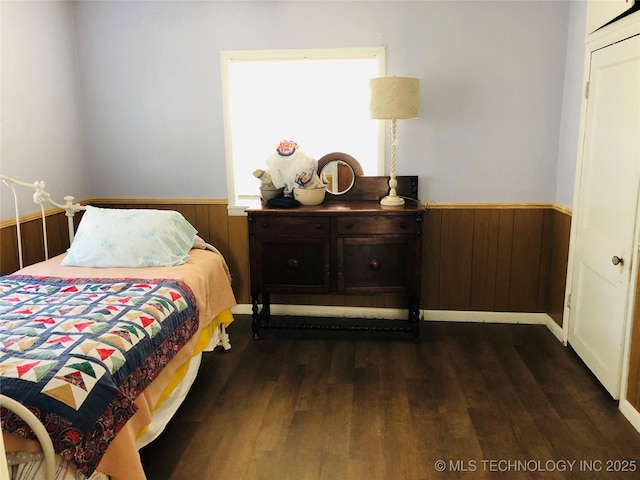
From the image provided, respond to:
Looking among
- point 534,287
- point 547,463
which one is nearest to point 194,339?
point 547,463

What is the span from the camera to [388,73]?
3.44 meters

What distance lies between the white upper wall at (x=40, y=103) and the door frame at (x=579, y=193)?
326 centimetres

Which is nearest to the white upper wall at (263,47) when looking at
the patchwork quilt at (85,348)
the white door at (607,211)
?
the white door at (607,211)

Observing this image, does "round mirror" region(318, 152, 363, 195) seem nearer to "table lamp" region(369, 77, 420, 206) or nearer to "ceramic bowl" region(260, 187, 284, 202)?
"ceramic bowl" region(260, 187, 284, 202)

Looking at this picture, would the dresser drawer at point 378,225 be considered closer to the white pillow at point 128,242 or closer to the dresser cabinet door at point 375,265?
the dresser cabinet door at point 375,265

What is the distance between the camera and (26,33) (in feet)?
10.3

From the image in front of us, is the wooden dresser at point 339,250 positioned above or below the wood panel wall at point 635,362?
above

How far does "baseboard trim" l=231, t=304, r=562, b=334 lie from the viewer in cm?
365

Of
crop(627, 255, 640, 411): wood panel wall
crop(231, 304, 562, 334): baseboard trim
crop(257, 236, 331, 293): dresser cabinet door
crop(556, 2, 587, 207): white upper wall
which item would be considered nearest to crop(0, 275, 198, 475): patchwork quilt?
crop(257, 236, 331, 293): dresser cabinet door

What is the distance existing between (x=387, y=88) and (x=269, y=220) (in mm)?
1081

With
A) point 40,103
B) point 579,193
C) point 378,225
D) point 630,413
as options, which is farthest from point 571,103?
point 40,103

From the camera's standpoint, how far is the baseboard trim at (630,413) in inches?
92.8

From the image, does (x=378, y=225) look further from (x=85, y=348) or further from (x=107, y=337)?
(x=85, y=348)

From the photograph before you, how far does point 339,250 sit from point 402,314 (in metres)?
0.82
